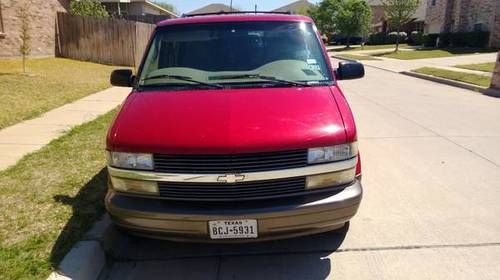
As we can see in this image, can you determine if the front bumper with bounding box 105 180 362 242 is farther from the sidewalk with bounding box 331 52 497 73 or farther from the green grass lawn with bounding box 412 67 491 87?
the sidewalk with bounding box 331 52 497 73

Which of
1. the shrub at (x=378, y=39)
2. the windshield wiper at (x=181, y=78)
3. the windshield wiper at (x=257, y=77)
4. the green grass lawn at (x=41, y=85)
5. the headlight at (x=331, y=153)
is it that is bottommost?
the green grass lawn at (x=41, y=85)

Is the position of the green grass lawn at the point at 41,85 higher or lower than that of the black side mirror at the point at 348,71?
lower

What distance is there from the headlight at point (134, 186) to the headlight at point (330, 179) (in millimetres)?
1089

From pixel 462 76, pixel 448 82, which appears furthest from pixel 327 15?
pixel 448 82

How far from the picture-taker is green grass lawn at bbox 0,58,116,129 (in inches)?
364

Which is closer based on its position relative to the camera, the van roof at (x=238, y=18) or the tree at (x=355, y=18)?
the van roof at (x=238, y=18)

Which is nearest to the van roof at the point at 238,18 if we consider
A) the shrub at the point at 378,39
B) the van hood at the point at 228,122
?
the van hood at the point at 228,122

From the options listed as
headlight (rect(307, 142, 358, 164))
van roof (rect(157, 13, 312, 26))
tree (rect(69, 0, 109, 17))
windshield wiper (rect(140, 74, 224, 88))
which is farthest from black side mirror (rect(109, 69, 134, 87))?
tree (rect(69, 0, 109, 17))

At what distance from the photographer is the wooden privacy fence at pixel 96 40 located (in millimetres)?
20703

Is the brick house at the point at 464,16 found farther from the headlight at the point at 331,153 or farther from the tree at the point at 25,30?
the headlight at the point at 331,153

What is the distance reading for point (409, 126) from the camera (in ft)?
27.9

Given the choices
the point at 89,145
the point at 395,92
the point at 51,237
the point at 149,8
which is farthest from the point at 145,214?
the point at 149,8

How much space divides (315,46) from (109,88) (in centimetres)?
1003

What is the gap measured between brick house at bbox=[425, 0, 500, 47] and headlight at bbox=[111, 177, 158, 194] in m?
36.4
